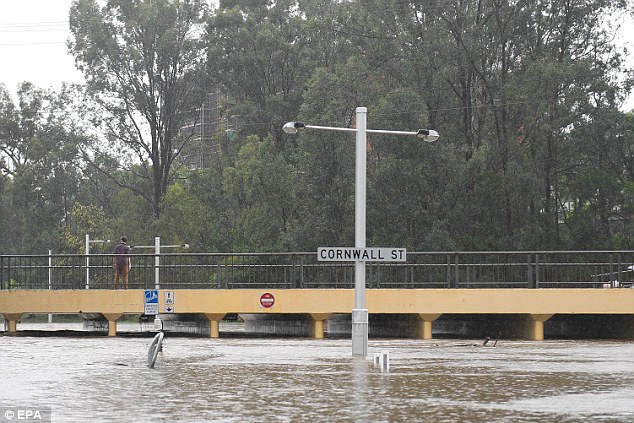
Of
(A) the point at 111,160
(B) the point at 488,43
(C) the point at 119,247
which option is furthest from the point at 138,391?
(A) the point at 111,160

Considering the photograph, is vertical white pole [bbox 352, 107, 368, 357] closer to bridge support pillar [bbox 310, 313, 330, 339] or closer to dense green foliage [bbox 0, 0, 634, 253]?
bridge support pillar [bbox 310, 313, 330, 339]

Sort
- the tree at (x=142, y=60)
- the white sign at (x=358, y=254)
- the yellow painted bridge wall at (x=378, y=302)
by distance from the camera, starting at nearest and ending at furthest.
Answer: the white sign at (x=358, y=254) < the yellow painted bridge wall at (x=378, y=302) < the tree at (x=142, y=60)

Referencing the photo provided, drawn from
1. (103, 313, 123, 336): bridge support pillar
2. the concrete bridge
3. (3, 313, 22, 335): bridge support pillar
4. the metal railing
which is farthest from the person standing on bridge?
(3, 313, 22, 335): bridge support pillar

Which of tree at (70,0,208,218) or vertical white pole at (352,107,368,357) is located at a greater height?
tree at (70,0,208,218)

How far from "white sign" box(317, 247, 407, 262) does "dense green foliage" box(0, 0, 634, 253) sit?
3215cm

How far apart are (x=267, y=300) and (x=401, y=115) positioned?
24615 millimetres

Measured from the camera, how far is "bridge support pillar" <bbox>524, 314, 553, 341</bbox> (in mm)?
37812

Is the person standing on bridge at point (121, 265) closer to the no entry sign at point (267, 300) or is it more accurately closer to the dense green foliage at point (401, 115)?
the no entry sign at point (267, 300)

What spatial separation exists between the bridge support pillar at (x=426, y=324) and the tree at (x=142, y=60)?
42.6 m

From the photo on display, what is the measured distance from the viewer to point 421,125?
6178 cm

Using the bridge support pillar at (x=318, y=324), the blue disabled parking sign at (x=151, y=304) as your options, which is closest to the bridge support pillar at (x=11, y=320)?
the bridge support pillar at (x=318, y=324)

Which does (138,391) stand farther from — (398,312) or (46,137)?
(46,137)

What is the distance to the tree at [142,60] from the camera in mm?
79062

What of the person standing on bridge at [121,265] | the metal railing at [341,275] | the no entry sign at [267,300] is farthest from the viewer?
the metal railing at [341,275]
